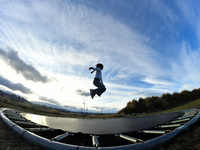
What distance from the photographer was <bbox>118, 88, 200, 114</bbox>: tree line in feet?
46.5

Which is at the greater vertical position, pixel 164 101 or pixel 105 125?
pixel 164 101

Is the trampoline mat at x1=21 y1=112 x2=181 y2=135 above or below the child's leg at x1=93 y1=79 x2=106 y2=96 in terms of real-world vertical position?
below

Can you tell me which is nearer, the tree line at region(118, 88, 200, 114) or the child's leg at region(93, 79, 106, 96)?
the child's leg at region(93, 79, 106, 96)

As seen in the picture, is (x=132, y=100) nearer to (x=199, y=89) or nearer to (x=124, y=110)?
(x=124, y=110)

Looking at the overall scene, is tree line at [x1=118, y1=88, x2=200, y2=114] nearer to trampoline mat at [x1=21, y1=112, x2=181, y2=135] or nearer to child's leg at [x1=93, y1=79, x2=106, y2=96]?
trampoline mat at [x1=21, y1=112, x2=181, y2=135]

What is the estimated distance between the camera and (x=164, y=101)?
1454 cm

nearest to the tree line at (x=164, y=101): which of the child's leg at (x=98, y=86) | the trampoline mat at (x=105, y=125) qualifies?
the trampoline mat at (x=105, y=125)

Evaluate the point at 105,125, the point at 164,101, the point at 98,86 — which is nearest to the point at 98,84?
the point at 98,86

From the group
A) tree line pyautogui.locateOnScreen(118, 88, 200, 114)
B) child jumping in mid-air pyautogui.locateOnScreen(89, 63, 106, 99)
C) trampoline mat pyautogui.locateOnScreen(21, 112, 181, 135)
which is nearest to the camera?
trampoline mat pyautogui.locateOnScreen(21, 112, 181, 135)

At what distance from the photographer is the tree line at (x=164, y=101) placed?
1418cm

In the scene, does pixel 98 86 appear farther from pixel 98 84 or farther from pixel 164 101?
pixel 164 101

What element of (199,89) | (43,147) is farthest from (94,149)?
(199,89)

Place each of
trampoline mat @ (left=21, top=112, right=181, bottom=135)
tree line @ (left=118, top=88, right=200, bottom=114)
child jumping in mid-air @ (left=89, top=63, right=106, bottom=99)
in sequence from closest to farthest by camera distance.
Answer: trampoline mat @ (left=21, top=112, right=181, bottom=135) → child jumping in mid-air @ (left=89, top=63, right=106, bottom=99) → tree line @ (left=118, top=88, right=200, bottom=114)

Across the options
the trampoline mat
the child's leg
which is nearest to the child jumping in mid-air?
the child's leg
